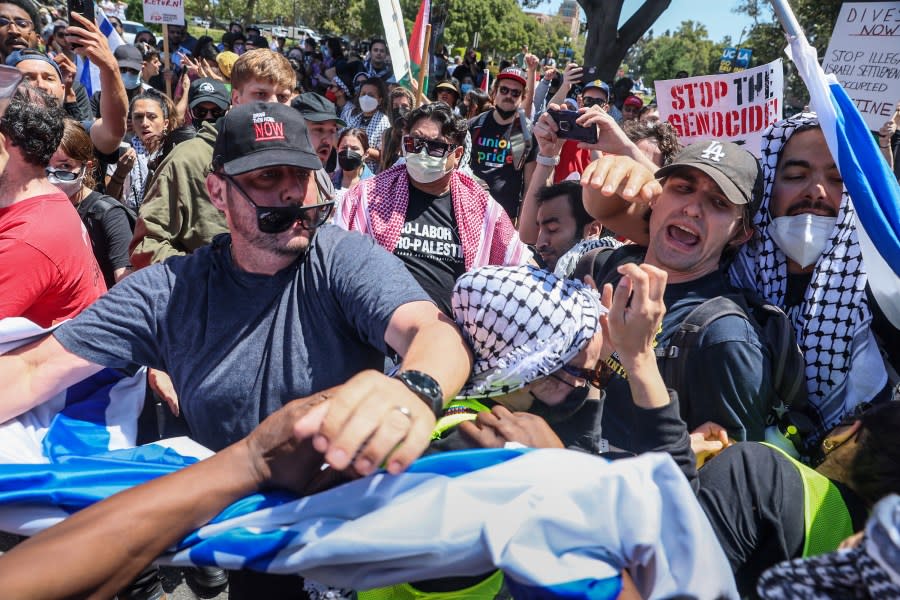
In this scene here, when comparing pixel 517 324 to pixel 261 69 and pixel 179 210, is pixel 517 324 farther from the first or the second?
pixel 261 69

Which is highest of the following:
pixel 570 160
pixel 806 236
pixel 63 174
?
pixel 570 160

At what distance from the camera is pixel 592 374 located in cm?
200

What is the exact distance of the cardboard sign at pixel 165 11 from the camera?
26.6 feet

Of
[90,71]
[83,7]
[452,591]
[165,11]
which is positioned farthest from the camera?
[165,11]

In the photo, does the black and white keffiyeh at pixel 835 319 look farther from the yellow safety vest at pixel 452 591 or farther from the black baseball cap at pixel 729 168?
the yellow safety vest at pixel 452 591

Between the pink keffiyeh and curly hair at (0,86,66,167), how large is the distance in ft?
4.81

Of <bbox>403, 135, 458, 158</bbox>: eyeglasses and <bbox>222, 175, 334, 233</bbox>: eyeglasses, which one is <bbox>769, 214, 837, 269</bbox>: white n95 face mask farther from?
<bbox>403, 135, 458, 158</bbox>: eyeglasses

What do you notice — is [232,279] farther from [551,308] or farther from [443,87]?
[443,87]

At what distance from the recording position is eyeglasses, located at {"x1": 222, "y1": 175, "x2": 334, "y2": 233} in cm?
198

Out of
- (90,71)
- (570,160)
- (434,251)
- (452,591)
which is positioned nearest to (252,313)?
(452,591)

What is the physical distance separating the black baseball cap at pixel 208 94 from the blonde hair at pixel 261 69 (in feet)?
2.29

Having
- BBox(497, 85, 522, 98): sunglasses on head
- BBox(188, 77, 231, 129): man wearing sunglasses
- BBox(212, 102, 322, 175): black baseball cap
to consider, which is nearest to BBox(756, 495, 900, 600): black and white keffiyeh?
BBox(212, 102, 322, 175): black baseball cap

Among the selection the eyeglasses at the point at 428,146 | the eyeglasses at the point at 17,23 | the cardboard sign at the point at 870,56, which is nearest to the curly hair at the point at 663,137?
the cardboard sign at the point at 870,56

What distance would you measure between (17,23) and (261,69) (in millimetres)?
3806
